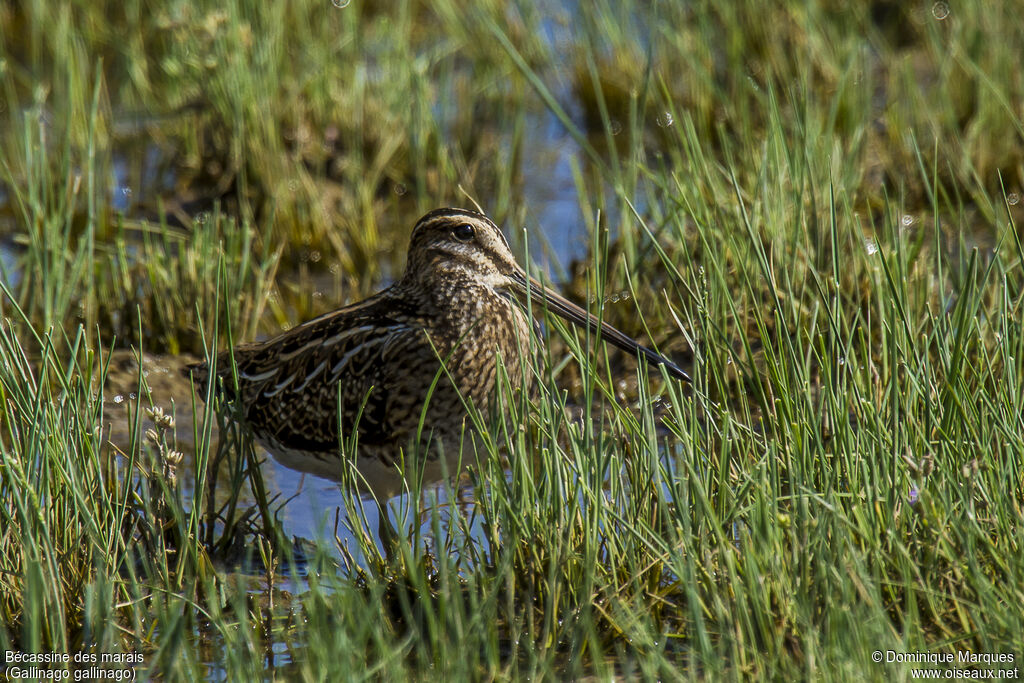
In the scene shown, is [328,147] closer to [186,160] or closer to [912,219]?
[186,160]

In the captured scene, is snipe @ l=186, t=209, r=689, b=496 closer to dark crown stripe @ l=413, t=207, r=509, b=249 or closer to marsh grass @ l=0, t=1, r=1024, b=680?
dark crown stripe @ l=413, t=207, r=509, b=249

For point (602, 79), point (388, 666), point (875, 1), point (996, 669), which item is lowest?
point (996, 669)

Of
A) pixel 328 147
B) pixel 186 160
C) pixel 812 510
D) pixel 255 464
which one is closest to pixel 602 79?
pixel 328 147

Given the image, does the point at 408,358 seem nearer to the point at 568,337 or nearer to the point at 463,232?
the point at 463,232

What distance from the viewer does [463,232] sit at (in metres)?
4.02

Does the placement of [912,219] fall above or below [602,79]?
below

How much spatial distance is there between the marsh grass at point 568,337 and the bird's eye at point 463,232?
16.8 inches

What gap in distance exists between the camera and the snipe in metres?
3.86

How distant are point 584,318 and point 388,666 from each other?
5.03 feet

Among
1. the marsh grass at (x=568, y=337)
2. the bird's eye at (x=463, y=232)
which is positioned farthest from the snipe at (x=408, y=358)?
the marsh grass at (x=568, y=337)

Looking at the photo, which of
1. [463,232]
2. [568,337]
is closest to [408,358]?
[463,232]

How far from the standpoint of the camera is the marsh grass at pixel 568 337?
276cm

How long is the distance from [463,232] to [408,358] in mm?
427

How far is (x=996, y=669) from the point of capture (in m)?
2.50
